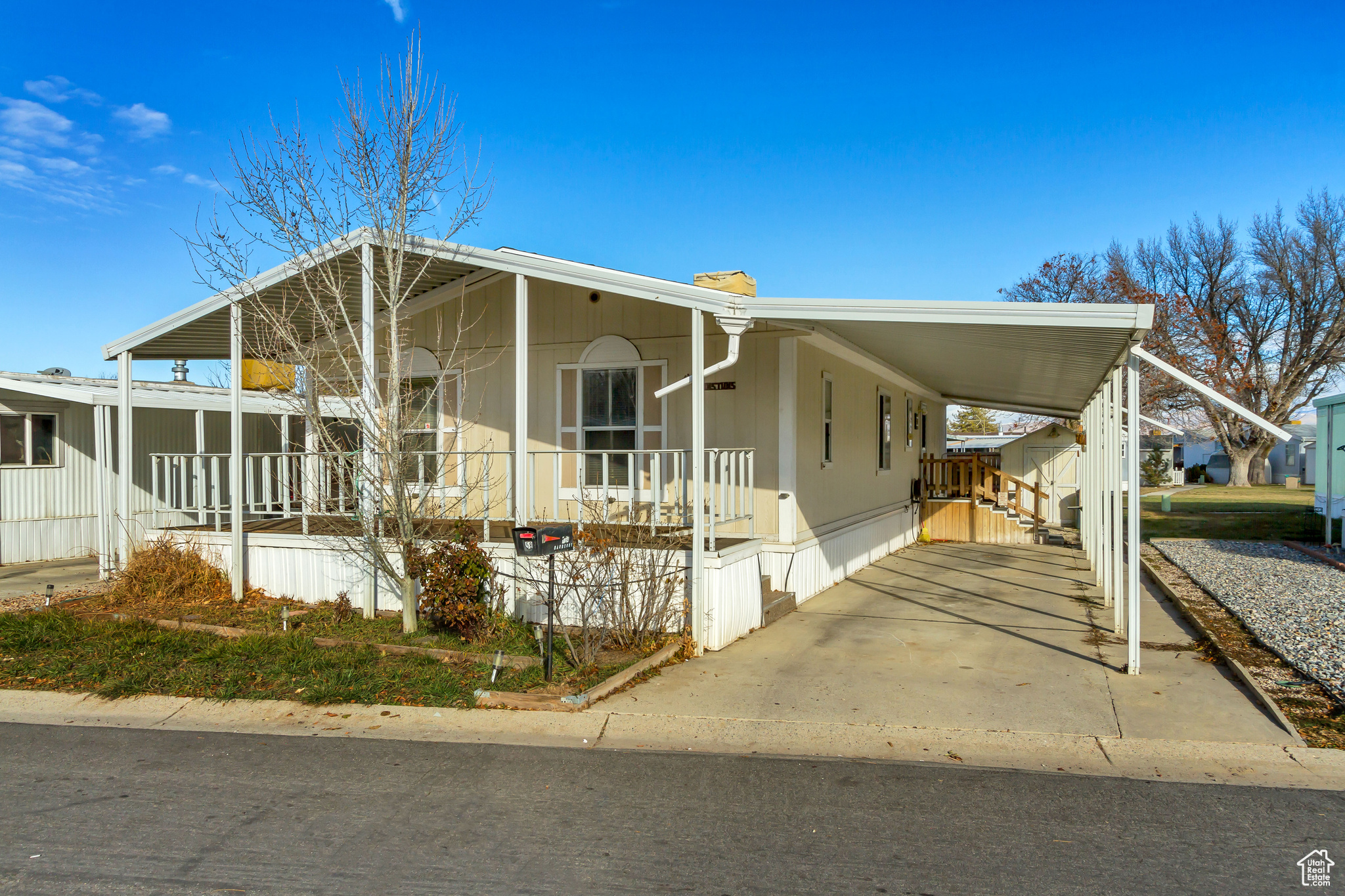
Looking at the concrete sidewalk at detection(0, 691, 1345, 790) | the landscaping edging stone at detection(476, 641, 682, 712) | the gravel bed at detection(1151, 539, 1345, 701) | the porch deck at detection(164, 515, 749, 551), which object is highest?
the porch deck at detection(164, 515, 749, 551)

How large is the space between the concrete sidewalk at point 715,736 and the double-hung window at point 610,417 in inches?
164

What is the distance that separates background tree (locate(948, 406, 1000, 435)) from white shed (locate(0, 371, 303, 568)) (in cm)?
4949

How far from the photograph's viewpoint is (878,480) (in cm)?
1359

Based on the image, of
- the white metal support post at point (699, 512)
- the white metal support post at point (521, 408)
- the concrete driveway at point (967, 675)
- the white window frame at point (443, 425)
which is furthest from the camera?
the white window frame at point (443, 425)

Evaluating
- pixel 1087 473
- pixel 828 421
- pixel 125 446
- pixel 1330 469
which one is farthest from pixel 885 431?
pixel 125 446

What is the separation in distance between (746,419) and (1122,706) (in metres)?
4.62

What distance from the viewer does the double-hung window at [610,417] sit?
9633 mm

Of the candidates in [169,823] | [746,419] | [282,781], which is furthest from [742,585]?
[169,823]

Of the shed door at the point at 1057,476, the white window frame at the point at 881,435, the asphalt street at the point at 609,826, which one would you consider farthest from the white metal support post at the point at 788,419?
the shed door at the point at 1057,476

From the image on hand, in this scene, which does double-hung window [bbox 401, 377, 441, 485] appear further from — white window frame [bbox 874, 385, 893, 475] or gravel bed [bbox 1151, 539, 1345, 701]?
gravel bed [bbox 1151, 539, 1345, 701]

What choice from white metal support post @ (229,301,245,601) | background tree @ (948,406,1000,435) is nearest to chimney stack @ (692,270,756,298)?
white metal support post @ (229,301,245,601)

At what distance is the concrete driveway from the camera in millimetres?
5570

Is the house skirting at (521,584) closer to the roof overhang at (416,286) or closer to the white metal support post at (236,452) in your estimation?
the white metal support post at (236,452)

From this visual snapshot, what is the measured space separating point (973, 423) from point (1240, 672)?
53.6m
